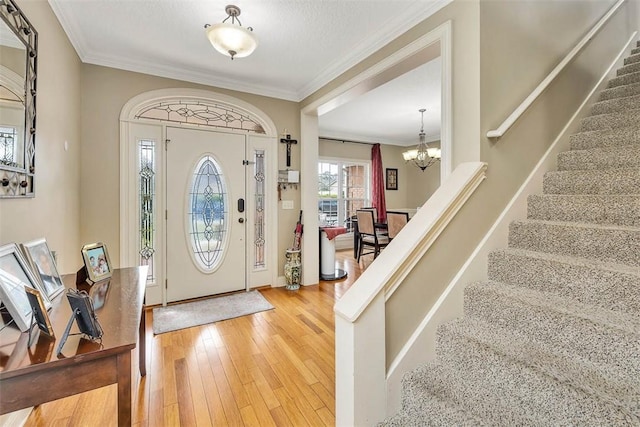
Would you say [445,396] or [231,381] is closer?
[445,396]

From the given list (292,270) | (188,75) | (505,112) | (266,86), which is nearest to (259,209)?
(292,270)

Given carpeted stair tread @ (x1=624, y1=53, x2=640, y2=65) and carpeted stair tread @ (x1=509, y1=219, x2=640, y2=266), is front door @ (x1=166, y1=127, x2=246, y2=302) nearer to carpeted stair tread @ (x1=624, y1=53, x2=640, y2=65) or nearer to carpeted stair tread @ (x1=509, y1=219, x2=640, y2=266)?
carpeted stair tread @ (x1=509, y1=219, x2=640, y2=266)

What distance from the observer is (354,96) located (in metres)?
3.15

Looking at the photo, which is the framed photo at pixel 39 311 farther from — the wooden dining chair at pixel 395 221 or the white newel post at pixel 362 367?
the wooden dining chair at pixel 395 221

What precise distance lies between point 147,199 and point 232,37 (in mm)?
1987

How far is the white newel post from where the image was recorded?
1.14 meters

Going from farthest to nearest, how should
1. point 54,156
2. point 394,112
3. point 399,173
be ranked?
1. point 399,173
2. point 394,112
3. point 54,156

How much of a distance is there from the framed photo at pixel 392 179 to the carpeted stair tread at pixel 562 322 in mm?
5676

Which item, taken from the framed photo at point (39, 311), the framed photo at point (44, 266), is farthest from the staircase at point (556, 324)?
the framed photo at point (44, 266)

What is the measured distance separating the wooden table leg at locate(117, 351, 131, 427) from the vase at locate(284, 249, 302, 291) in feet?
9.12

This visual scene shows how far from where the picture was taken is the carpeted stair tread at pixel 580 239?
Answer: 4.57 feet

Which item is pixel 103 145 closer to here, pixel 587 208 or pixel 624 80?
pixel 587 208

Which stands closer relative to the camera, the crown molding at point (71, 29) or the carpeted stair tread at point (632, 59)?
the crown molding at point (71, 29)

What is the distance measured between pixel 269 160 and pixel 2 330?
2.97 meters
